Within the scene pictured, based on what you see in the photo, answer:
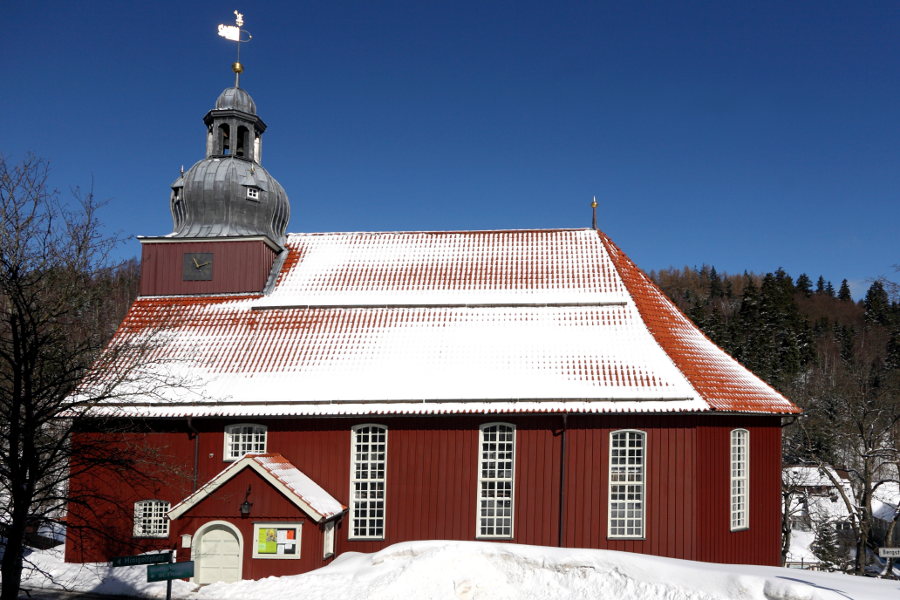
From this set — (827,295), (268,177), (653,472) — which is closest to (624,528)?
(653,472)

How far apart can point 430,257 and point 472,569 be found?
1158cm

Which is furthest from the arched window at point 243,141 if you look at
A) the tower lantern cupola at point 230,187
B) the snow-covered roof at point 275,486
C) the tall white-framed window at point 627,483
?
the tall white-framed window at point 627,483

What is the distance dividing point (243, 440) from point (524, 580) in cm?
903

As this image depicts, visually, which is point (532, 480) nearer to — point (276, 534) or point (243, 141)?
point (276, 534)

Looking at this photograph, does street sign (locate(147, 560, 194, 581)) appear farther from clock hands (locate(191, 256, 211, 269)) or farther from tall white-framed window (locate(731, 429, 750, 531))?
tall white-framed window (locate(731, 429, 750, 531))

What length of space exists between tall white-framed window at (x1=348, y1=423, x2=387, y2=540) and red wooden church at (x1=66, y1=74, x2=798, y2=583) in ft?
0.15

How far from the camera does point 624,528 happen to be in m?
20.6

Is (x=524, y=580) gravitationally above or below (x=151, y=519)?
below

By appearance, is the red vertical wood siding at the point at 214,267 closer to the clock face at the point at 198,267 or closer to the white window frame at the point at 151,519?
the clock face at the point at 198,267

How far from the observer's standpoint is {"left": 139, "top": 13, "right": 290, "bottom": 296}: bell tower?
83.9ft

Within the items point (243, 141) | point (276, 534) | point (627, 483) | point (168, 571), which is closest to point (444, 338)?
point (627, 483)

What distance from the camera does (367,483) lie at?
70.4ft

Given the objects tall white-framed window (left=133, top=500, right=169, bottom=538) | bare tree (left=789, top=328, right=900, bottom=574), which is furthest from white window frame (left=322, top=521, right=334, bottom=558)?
bare tree (left=789, top=328, right=900, bottom=574)

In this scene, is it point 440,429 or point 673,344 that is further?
point 673,344
